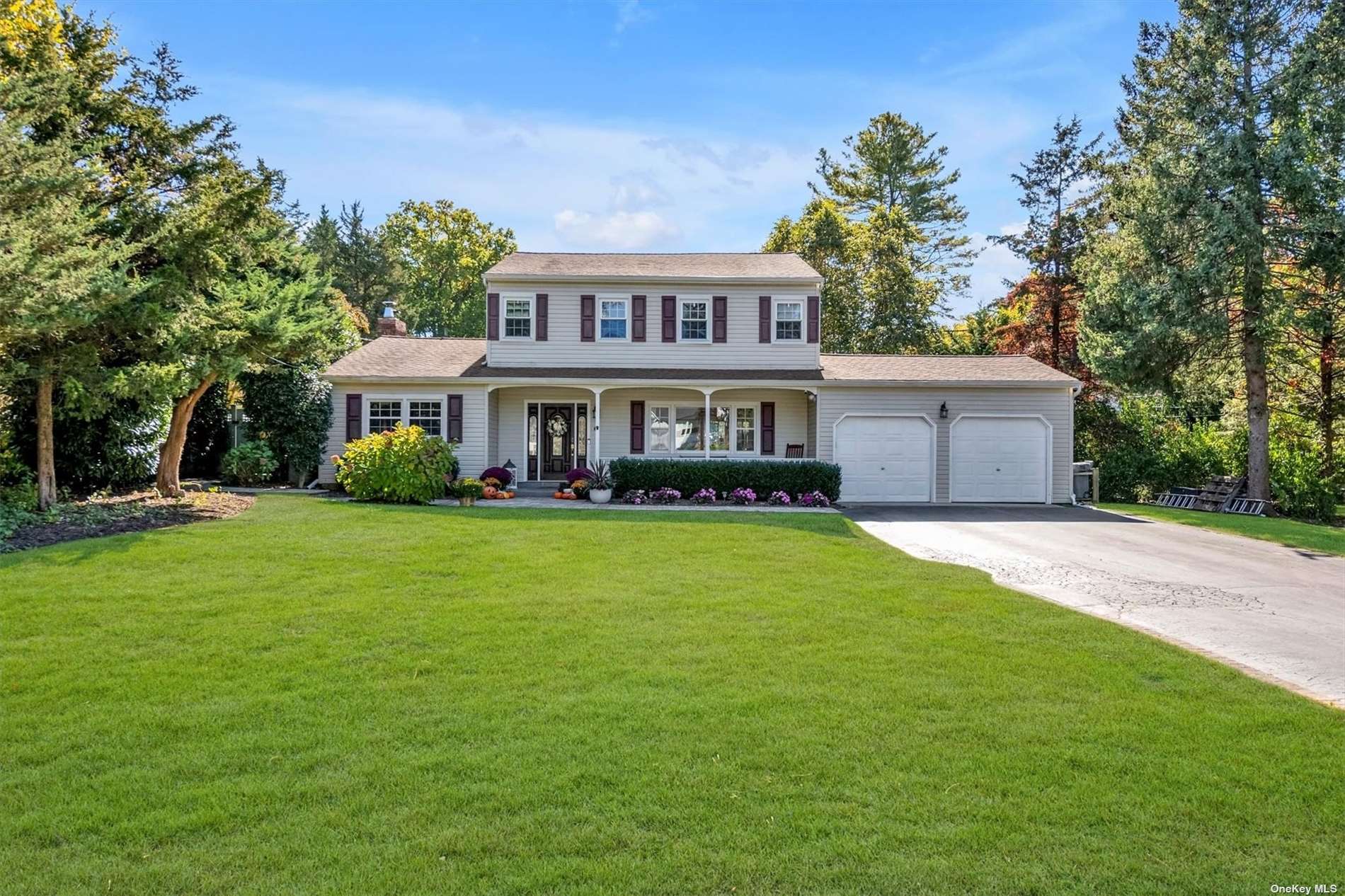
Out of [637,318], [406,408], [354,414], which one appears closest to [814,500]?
[637,318]

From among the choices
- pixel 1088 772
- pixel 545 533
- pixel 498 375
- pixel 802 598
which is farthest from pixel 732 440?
pixel 1088 772

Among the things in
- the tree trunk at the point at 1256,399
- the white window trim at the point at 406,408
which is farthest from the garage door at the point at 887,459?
the white window trim at the point at 406,408

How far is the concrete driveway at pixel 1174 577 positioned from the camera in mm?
6105

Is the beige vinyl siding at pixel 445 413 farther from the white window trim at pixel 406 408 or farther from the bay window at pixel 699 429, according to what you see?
the bay window at pixel 699 429

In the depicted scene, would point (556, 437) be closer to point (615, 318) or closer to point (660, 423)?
point (660, 423)

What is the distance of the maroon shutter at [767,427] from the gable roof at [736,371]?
0.96 m

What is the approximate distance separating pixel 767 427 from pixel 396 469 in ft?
30.5

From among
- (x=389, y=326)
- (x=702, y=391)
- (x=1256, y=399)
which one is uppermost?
(x=389, y=326)

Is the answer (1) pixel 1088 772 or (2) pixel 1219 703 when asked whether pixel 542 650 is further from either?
(2) pixel 1219 703

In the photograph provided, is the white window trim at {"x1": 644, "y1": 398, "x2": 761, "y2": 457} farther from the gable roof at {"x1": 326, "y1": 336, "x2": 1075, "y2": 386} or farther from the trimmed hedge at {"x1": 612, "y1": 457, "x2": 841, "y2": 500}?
the trimmed hedge at {"x1": 612, "y1": 457, "x2": 841, "y2": 500}

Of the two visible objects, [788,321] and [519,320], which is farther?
[788,321]

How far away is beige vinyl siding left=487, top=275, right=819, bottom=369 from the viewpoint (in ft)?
64.0

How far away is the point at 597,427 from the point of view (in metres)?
18.9

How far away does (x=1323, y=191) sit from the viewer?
1691cm
